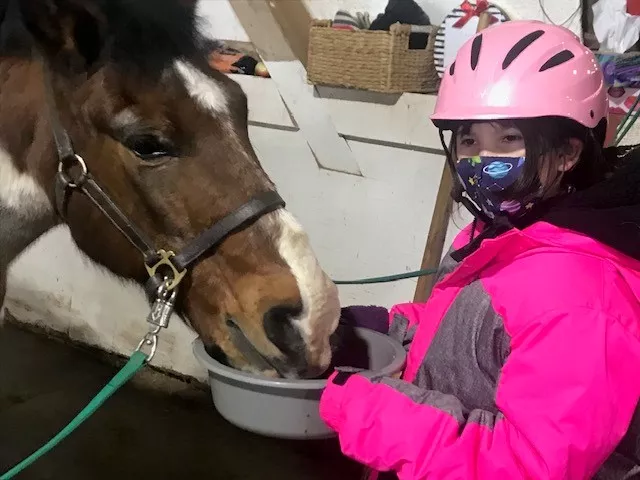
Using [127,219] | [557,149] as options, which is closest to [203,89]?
[127,219]

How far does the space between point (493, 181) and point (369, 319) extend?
18.2 inches

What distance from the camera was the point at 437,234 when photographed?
192 cm

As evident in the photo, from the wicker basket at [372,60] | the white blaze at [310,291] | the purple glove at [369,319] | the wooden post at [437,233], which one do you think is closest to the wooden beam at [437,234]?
the wooden post at [437,233]

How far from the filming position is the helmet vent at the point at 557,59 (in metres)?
1.06

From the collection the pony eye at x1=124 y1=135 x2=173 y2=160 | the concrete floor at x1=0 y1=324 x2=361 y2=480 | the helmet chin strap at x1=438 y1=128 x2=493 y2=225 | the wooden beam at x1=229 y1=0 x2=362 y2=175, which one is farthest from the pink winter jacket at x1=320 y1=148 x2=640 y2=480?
the concrete floor at x1=0 y1=324 x2=361 y2=480

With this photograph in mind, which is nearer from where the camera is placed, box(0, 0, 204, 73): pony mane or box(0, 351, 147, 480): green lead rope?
box(0, 351, 147, 480): green lead rope

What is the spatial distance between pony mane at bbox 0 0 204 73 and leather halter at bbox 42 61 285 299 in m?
0.10

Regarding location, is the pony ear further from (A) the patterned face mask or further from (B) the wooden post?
(B) the wooden post

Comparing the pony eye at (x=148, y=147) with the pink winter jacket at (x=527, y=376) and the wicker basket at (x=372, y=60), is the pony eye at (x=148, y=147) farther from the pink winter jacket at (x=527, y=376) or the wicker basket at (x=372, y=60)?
the wicker basket at (x=372, y=60)

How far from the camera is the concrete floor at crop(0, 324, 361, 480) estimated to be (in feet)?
7.33

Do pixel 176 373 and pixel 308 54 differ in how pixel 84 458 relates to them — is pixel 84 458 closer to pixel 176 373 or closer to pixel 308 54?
pixel 176 373

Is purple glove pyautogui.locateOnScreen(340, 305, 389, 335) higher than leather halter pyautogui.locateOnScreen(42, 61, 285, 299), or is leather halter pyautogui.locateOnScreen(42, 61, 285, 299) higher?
leather halter pyautogui.locateOnScreen(42, 61, 285, 299)

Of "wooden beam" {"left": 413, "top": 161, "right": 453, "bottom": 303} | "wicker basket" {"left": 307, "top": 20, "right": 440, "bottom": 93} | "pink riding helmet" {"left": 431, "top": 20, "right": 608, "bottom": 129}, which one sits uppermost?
"pink riding helmet" {"left": 431, "top": 20, "right": 608, "bottom": 129}

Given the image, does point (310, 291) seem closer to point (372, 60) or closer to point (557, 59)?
point (557, 59)
